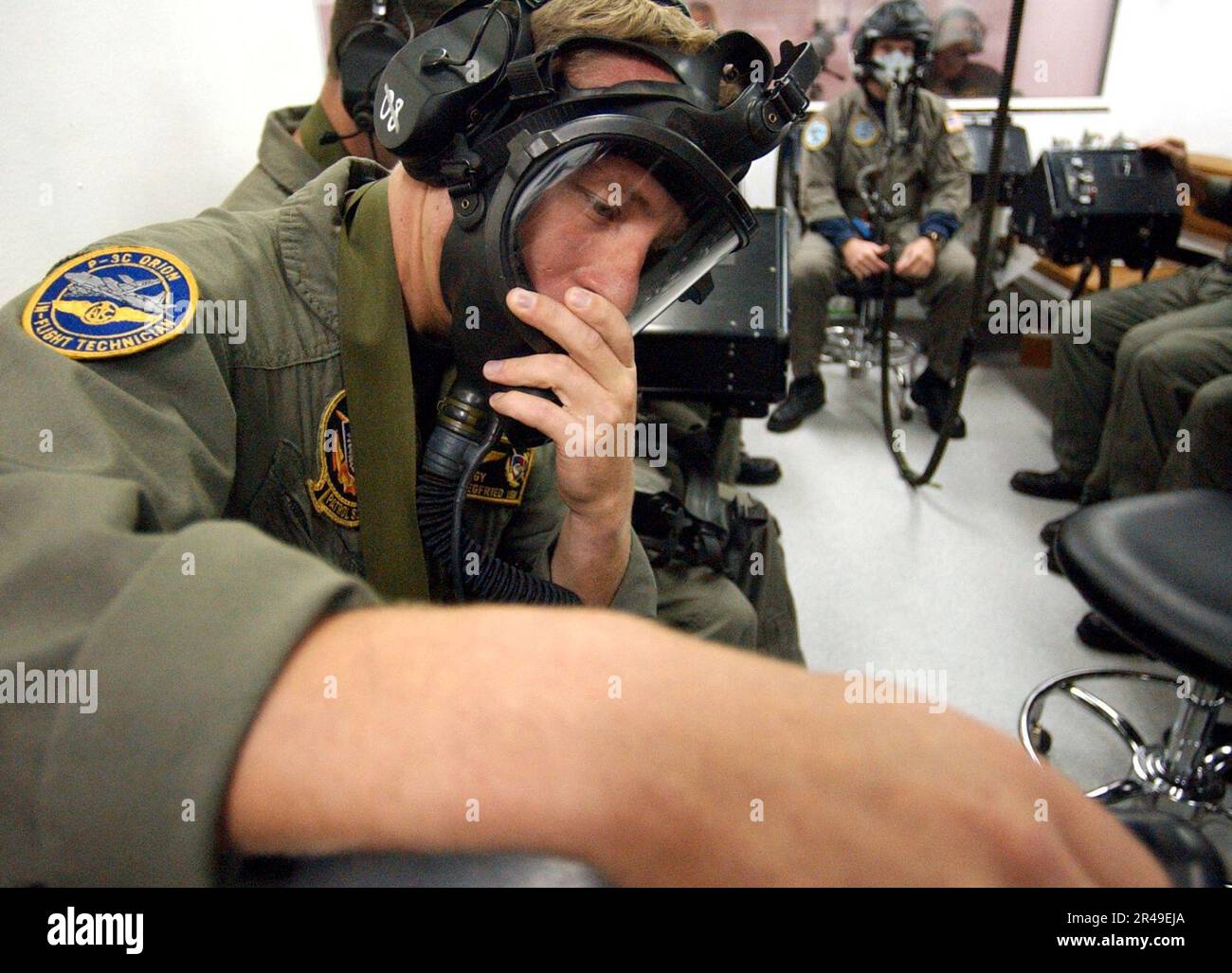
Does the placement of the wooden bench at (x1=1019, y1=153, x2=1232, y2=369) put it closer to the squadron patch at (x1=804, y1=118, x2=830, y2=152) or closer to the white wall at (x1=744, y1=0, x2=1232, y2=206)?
the white wall at (x1=744, y1=0, x2=1232, y2=206)

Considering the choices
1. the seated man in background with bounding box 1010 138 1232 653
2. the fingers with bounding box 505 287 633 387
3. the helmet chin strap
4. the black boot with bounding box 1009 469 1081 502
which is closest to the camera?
the fingers with bounding box 505 287 633 387

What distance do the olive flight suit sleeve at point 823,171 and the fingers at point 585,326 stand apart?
3031 mm

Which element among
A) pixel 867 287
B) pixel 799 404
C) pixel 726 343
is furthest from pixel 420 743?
pixel 867 287

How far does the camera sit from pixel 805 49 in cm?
94

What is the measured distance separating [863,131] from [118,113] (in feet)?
10.6

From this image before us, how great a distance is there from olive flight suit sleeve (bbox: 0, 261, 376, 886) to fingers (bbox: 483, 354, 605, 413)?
487 mm

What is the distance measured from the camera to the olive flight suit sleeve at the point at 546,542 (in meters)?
1.11

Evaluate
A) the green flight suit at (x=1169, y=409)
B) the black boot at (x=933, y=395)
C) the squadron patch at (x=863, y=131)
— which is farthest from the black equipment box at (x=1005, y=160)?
the green flight suit at (x=1169, y=409)

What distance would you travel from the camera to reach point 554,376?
0.87m

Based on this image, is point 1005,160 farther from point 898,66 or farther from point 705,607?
point 705,607

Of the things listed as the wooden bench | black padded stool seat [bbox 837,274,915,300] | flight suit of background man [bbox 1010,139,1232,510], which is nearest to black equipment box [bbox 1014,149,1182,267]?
flight suit of background man [bbox 1010,139,1232,510]

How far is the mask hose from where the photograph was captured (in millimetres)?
875

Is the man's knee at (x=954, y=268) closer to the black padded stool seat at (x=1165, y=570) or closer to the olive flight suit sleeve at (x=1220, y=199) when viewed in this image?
the olive flight suit sleeve at (x=1220, y=199)
